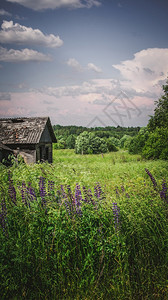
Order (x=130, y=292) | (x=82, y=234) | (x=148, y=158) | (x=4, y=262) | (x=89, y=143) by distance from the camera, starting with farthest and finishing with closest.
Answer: (x=89, y=143)
(x=148, y=158)
(x=82, y=234)
(x=4, y=262)
(x=130, y=292)

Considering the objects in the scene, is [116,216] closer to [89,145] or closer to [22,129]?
[22,129]

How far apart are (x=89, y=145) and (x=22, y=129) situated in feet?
103

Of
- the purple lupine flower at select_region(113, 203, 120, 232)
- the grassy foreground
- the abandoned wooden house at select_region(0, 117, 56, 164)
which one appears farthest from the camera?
the abandoned wooden house at select_region(0, 117, 56, 164)

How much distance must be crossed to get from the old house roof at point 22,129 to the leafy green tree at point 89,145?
28844 mm

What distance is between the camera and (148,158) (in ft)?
65.7

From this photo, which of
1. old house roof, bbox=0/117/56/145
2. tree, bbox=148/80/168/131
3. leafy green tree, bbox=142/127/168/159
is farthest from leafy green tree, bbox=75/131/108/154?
leafy green tree, bbox=142/127/168/159

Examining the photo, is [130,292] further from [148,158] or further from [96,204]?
[148,158]

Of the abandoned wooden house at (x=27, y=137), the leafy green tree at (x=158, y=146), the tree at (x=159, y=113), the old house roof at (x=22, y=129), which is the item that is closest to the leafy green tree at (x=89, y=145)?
the tree at (x=159, y=113)

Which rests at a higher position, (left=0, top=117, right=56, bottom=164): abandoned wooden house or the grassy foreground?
(left=0, top=117, right=56, bottom=164): abandoned wooden house

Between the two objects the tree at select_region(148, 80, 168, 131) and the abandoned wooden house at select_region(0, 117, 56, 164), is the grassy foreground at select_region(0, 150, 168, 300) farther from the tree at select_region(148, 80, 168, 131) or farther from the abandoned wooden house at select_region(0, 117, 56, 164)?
the tree at select_region(148, 80, 168, 131)

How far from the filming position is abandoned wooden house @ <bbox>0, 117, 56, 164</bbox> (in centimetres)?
1691

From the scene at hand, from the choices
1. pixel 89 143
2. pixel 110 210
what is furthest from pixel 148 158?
pixel 89 143

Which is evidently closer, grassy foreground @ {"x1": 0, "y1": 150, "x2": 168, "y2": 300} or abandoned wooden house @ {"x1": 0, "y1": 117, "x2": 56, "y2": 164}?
grassy foreground @ {"x1": 0, "y1": 150, "x2": 168, "y2": 300}

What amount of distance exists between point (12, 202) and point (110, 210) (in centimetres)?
149
